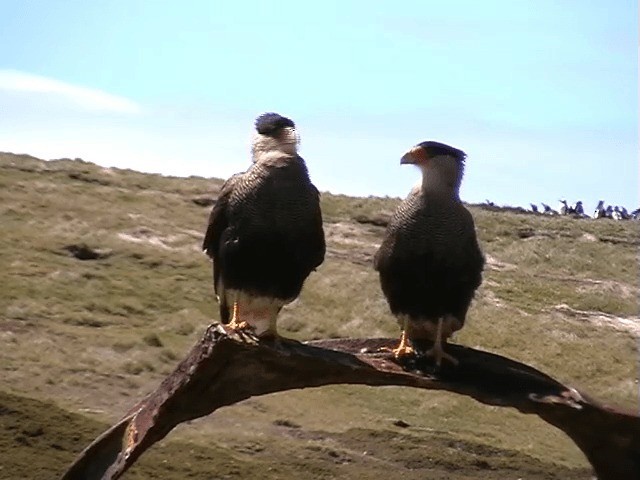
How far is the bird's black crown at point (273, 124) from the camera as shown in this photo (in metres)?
7.31

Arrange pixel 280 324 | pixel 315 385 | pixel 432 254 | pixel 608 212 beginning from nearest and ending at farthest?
1. pixel 315 385
2. pixel 432 254
3. pixel 280 324
4. pixel 608 212

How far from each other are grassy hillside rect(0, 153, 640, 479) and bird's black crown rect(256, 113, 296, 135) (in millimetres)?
3734

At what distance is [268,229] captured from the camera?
7113 mm

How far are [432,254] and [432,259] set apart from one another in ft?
0.10

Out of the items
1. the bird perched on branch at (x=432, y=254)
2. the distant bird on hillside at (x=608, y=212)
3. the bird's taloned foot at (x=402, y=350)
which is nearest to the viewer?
the bird's taloned foot at (x=402, y=350)

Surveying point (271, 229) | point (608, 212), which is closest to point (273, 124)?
point (271, 229)

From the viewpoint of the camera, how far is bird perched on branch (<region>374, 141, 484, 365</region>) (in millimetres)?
7277

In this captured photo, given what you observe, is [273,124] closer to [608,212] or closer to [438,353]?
[438,353]

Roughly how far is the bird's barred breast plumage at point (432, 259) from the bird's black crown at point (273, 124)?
90cm

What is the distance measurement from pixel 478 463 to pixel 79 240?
38.0 ft

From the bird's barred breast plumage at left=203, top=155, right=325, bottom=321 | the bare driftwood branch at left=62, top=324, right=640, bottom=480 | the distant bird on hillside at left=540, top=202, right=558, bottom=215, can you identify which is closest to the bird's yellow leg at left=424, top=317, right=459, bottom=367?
the bare driftwood branch at left=62, top=324, right=640, bottom=480

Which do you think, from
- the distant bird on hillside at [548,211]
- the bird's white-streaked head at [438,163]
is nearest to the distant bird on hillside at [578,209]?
the distant bird on hillside at [548,211]

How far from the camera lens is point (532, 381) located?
678 cm

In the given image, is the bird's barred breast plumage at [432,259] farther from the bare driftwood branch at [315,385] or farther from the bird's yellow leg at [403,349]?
the bare driftwood branch at [315,385]
